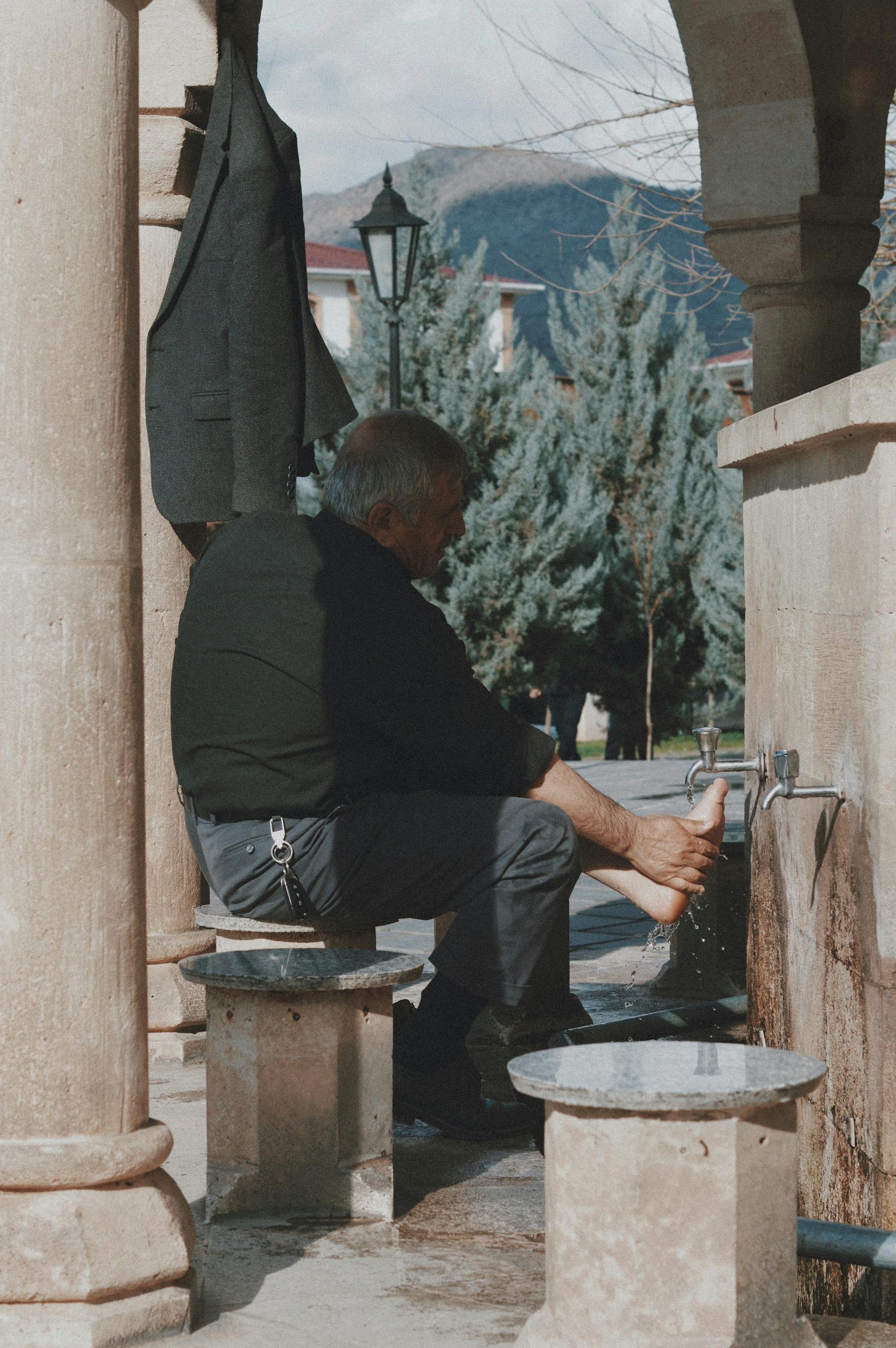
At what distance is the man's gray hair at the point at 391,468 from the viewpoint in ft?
11.7

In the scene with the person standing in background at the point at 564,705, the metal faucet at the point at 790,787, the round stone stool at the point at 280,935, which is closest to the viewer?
the metal faucet at the point at 790,787

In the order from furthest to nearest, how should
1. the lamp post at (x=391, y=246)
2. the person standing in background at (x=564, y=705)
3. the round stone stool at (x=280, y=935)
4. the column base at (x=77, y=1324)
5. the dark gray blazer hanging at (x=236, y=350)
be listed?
the person standing in background at (x=564, y=705) → the lamp post at (x=391, y=246) → the dark gray blazer hanging at (x=236, y=350) → the round stone stool at (x=280, y=935) → the column base at (x=77, y=1324)

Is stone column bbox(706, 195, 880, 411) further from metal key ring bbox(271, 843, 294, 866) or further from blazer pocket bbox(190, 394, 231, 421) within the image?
metal key ring bbox(271, 843, 294, 866)

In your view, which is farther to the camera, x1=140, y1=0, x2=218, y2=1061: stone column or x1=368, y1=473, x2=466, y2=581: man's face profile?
x1=140, y1=0, x2=218, y2=1061: stone column

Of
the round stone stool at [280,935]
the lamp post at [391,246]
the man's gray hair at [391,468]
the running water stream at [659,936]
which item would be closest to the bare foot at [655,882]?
the round stone stool at [280,935]

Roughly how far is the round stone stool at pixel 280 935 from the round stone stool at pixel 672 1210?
128cm

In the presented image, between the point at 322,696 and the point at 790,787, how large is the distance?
0.90 meters

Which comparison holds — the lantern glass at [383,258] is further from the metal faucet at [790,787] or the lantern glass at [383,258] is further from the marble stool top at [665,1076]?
the marble stool top at [665,1076]

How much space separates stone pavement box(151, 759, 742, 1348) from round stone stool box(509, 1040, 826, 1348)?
440 mm

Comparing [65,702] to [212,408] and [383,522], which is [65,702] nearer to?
[383,522]

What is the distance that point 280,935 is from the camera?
3.40 meters

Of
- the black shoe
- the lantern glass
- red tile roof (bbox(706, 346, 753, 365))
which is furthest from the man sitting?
red tile roof (bbox(706, 346, 753, 365))

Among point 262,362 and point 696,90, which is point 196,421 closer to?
point 262,362

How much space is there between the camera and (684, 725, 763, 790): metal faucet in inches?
144
